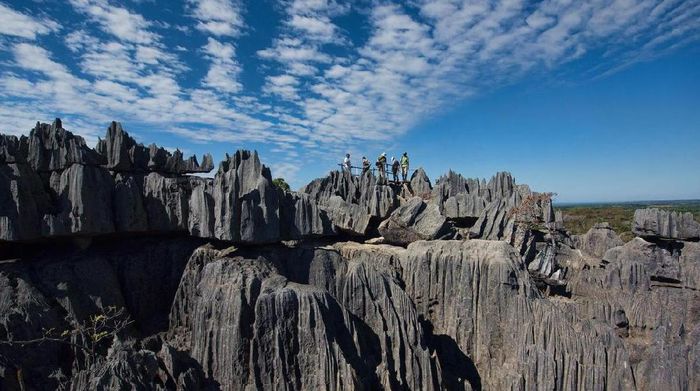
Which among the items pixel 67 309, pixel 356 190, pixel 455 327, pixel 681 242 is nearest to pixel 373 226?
pixel 356 190

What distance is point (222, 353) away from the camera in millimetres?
17172

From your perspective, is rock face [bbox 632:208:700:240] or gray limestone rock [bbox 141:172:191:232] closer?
gray limestone rock [bbox 141:172:191:232]

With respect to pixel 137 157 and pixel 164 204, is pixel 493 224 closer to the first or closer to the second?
pixel 164 204

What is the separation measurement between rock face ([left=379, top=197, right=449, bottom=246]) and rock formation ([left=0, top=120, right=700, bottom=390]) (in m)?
0.09

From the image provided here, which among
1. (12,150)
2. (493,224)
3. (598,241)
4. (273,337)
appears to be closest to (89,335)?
(273,337)

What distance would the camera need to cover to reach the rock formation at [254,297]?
1667 centimetres

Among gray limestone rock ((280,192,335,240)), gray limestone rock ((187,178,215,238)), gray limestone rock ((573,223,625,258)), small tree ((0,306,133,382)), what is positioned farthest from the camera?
gray limestone rock ((573,223,625,258))

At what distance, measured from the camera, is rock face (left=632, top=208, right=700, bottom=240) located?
93.6 feet

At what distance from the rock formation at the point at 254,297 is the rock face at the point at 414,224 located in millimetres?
90

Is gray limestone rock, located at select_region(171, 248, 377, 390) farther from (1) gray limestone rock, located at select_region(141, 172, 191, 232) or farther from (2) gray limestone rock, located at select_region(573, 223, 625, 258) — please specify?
(2) gray limestone rock, located at select_region(573, 223, 625, 258)

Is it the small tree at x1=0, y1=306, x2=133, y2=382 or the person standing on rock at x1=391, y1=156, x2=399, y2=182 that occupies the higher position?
the person standing on rock at x1=391, y1=156, x2=399, y2=182

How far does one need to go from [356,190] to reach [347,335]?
1607 cm

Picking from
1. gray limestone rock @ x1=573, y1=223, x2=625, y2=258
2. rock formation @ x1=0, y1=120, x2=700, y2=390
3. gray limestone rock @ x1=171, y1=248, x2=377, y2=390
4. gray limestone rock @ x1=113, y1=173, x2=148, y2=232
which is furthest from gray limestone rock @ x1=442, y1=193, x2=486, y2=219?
gray limestone rock @ x1=113, y1=173, x2=148, y2=232

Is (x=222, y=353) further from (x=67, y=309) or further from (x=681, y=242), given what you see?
(x=681, y=242)
